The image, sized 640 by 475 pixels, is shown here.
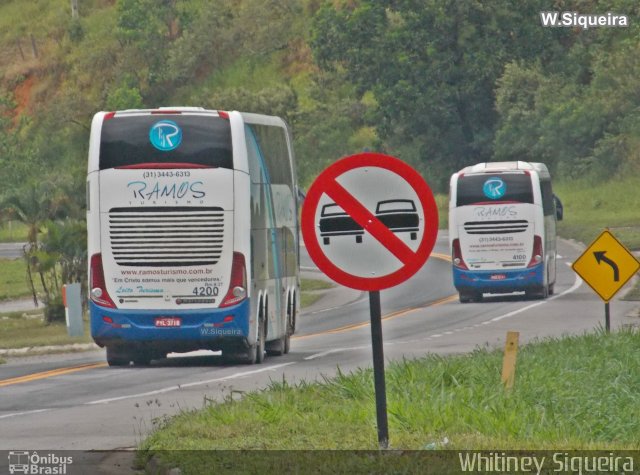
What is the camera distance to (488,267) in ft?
144

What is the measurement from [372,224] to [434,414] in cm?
255

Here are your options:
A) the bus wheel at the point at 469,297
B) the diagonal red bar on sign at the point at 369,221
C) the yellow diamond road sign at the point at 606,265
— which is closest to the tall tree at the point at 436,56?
the bus wheel at the point at 469,297

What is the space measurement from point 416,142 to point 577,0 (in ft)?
38.1

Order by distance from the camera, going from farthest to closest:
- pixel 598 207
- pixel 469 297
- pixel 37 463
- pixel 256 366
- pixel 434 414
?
pixel 598 207
pixel 469 297
pixel 256 366
pixel 434 414
pixel 37 463

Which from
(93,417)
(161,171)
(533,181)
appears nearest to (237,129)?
(161,171)

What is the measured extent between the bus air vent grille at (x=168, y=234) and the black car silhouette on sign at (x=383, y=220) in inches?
510

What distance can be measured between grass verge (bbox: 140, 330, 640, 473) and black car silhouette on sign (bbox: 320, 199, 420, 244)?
163cm

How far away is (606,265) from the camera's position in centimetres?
2473

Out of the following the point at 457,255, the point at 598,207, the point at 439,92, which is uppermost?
the point at 439,92

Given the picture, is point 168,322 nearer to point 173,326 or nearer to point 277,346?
point 173,326

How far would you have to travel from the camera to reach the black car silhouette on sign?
11.6 metres

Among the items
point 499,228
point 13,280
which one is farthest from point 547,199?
point 13,280

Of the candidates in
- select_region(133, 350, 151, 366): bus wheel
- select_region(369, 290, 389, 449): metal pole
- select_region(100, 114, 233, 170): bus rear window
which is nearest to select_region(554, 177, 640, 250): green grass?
select_region(133, 350, 151, 366): bus wheel

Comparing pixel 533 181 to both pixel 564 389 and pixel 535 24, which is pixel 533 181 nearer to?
pixel 564 389
